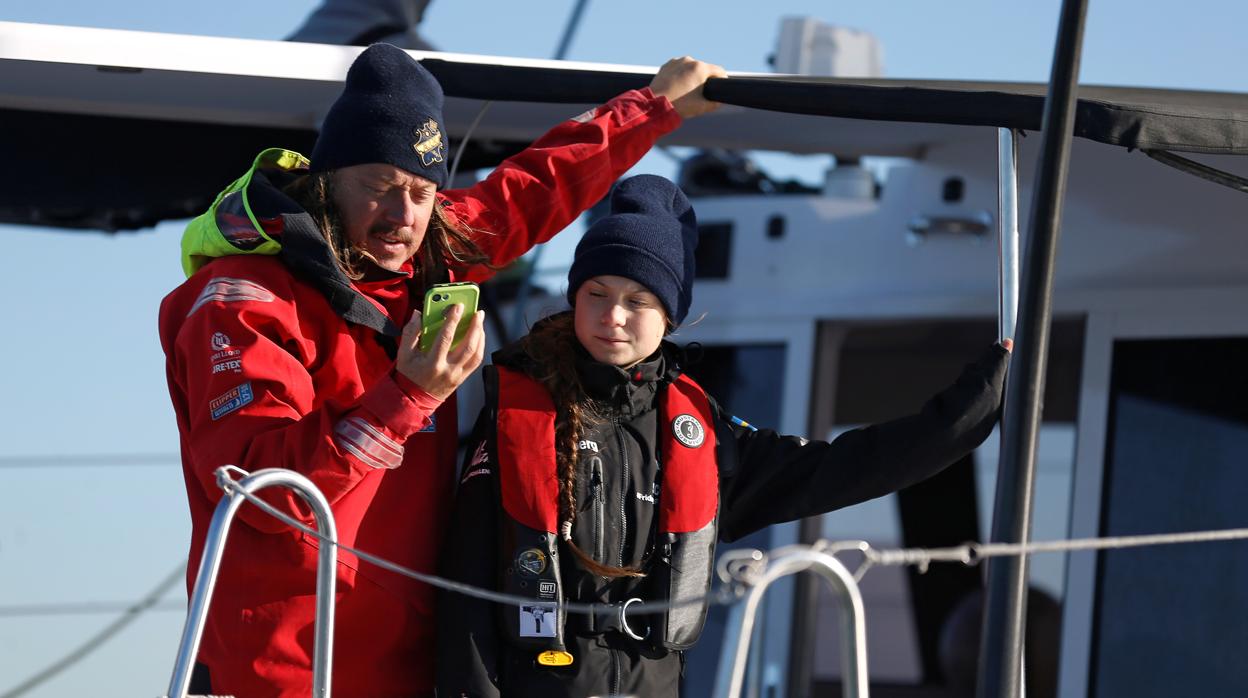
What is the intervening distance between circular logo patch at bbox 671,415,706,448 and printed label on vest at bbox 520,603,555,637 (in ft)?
1.19

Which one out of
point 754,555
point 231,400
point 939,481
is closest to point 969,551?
point 754,555

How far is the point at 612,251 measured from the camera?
101 inches

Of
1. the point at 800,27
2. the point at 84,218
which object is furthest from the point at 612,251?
the point at 800,27

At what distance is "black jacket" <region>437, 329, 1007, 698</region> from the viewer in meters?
2.35

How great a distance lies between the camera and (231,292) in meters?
2.28

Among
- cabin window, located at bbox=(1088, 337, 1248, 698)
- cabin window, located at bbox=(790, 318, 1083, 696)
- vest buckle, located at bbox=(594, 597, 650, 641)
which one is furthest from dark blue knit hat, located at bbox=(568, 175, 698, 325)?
cabin window, located at bbox=(790, 318, 1083, 696)

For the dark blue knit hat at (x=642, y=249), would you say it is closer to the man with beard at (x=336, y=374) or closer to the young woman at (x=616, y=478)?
the young woman at (x=616, y=478)

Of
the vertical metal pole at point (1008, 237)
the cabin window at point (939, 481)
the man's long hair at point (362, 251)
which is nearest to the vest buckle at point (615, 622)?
the man's long hair at point (362, 251)

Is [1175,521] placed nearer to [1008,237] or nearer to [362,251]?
[1008,237]

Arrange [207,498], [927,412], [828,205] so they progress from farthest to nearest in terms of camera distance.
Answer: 1. [828,205]
2. [927,412]
3. [207,498]

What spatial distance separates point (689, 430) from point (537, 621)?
0.42m

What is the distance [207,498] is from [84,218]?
2676 mm

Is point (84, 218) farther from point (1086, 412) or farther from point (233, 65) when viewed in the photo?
point (1086, 412)

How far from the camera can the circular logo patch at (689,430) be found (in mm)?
2482
